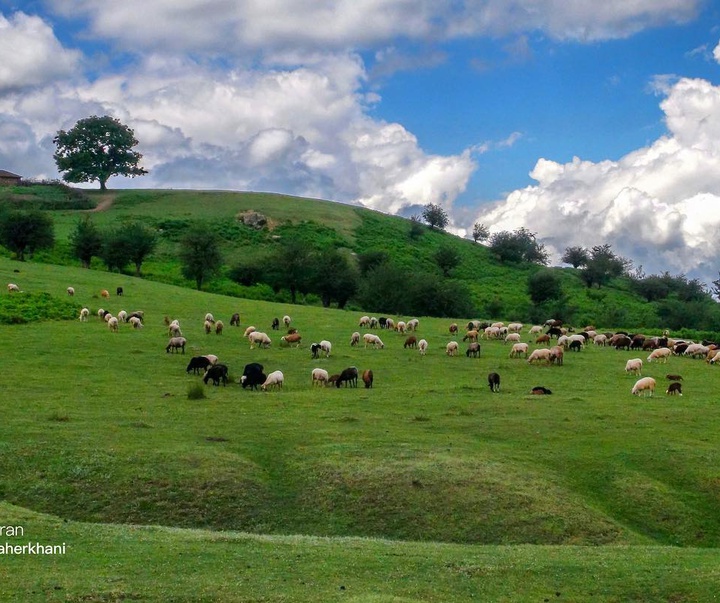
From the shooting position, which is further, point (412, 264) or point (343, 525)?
point (412, 264)

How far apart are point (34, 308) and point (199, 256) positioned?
31.3 meters

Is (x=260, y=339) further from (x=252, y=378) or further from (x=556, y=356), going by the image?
(x=556, y=356)

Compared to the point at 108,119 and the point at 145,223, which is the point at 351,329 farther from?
the point at 108,119

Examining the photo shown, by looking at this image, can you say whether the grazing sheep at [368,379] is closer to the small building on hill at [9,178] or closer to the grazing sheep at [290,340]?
the grazing sheep at [290,340]

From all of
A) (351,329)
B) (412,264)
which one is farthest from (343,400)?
(412,264)

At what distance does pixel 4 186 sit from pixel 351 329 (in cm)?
9975

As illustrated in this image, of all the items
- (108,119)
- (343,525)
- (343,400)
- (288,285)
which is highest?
(108,119)

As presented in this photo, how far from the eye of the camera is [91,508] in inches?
866

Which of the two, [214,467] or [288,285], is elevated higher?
[288,285]

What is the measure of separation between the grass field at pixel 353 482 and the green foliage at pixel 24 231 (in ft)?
130

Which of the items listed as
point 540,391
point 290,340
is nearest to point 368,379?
point 540,391

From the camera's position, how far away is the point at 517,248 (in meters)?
129

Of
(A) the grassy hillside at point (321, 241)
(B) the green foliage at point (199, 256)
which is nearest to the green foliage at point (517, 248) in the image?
(A) the grassy hillside at point (321, 241)

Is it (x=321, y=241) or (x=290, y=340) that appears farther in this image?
(x=321, y=241)
